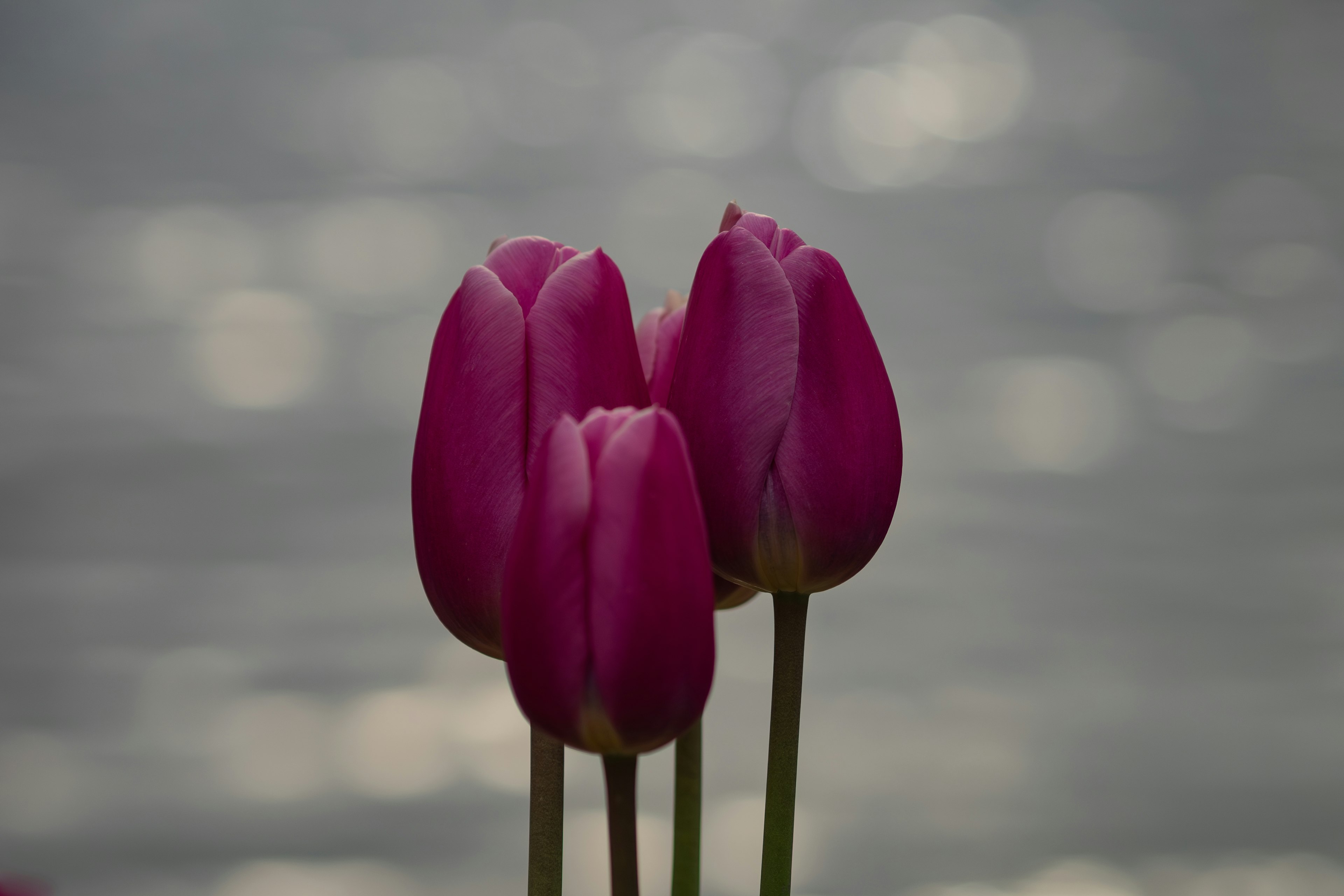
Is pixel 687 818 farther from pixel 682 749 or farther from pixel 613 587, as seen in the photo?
pixel 613 587

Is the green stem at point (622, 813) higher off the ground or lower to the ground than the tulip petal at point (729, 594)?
lower

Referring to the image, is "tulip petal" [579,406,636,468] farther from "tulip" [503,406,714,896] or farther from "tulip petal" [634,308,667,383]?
"tulip petal" [634,308,667,383]

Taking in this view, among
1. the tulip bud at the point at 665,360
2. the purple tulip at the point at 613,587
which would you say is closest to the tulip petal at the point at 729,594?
the tulip bud at the point at 665,360

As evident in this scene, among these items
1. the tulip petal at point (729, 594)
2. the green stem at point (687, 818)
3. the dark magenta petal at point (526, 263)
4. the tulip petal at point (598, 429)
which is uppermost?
the dark magenta petal at point (526, 263)

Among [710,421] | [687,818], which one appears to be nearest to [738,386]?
[710,421]

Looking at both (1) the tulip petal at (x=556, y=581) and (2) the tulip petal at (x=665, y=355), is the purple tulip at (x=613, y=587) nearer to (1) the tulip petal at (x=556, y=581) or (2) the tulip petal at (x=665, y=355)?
(1) the tulip petal at (x=556, y=581)

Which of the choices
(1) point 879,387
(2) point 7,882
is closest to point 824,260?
(1) point 879,387

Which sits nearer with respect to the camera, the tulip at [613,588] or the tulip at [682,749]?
the tulip at [613,588]
